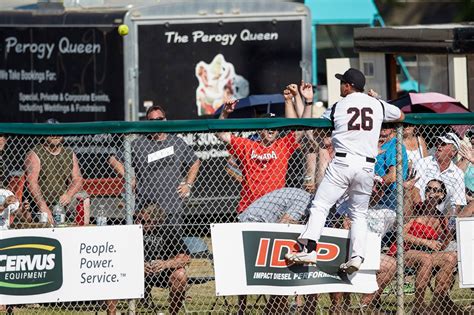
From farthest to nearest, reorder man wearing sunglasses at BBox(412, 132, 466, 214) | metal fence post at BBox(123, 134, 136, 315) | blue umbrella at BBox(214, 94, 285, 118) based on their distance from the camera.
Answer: blue umbrella at BBox(214, 94, 285, 118), man wearing sunglasses at BBox(412, 132, 466, 214), metal fence post at BBox(123, 134, 136, 315)

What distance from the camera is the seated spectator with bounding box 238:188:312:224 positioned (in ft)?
29.0

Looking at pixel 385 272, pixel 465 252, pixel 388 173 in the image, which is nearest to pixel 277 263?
pixel 385 272

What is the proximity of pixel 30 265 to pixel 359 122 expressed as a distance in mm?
2849

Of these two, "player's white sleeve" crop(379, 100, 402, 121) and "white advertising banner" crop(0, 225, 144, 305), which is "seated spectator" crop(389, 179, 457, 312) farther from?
"white advertising banner" crop(0, 225, 144, 305)

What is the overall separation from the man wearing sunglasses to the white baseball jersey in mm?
806

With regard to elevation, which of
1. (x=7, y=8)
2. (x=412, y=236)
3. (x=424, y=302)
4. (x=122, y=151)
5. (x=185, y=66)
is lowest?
(x=424, y=302)

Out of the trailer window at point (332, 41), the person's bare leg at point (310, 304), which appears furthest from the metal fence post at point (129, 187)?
the trailer window at point (332, 41)

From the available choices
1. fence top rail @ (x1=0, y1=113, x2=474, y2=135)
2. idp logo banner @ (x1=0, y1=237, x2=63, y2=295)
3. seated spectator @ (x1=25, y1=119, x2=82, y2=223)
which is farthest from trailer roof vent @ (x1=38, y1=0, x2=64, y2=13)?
idp logo banner @ (x1=0, y1=237, x2=63, y2=295)

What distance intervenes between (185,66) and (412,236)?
7.20m

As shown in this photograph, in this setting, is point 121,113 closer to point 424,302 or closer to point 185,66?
point 185,66

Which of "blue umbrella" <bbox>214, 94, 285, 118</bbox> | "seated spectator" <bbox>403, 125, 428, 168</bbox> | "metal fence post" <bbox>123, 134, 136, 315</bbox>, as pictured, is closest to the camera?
"metal fence post" <bbox>123, 134, 136, 315</bbox>

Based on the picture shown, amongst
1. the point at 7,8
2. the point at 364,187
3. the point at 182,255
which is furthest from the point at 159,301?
the point at 7,8

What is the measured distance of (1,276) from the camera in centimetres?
859

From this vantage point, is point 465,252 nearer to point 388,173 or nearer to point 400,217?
point 400,217
